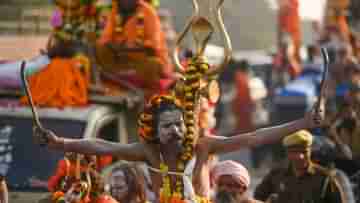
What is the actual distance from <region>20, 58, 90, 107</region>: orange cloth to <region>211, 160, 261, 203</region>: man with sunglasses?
10.6 ft

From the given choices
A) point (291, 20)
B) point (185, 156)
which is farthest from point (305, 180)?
point (291, 20)

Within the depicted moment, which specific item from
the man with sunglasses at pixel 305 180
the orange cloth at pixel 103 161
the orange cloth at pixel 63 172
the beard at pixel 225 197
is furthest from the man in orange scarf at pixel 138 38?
the beard at pixel 225 197

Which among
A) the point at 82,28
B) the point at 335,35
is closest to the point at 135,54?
the point at 82,28

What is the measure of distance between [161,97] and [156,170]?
18.0 inches

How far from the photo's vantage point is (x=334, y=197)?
9.48m

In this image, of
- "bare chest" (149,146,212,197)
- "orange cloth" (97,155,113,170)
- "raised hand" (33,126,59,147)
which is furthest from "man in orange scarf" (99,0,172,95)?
"raised hand" (33,126,59,147)

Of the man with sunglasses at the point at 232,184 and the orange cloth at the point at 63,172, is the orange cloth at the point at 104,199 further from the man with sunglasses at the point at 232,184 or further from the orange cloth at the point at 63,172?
the man with sunglasses at the point at 232,184

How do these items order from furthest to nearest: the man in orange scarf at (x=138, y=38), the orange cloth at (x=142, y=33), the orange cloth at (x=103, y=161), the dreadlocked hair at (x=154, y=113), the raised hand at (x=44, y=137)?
the orange cloth at (x=142, y=33)
the man in orange scarf at (x=138, y=38)
the orange cloth at (x=103, y=161)
the dreadlocked hair at (x=154, y=113)
the raised hand at (x=44, y=137)

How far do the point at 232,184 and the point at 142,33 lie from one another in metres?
4.59

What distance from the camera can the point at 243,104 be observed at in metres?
25.6

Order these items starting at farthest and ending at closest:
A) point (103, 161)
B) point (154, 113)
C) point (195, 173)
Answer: point (103, 161) → point (195, 173) → point (154, 113)

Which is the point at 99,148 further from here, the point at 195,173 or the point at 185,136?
the point at 195,173

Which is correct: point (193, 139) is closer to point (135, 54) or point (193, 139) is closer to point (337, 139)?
point (337, 139)

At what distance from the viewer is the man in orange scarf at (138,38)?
1255 cm
